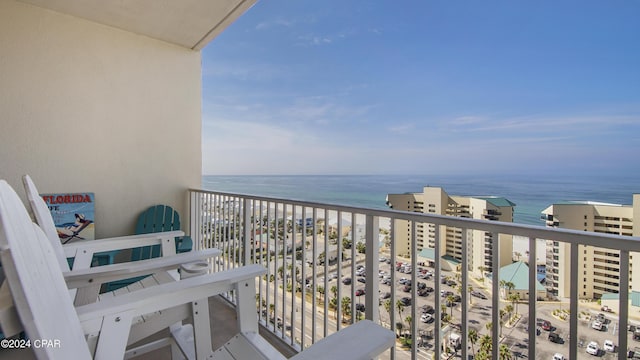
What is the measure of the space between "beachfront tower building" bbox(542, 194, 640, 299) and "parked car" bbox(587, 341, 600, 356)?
0.60ft

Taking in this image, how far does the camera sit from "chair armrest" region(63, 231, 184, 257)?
6.12 ft

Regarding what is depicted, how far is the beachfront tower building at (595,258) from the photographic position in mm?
990

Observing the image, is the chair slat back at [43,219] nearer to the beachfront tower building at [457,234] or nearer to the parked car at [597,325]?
the beachfront tower building at [457,234]

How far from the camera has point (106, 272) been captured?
1.43 metres

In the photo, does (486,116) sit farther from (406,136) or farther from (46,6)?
(46,6)

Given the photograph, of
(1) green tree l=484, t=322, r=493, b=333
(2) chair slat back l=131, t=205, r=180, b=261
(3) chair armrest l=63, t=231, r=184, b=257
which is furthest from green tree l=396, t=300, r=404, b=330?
(2) chair slat back l=131, t=205, r=180, b=261

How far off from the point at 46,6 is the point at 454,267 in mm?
4058

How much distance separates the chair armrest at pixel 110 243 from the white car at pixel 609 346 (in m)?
2.33

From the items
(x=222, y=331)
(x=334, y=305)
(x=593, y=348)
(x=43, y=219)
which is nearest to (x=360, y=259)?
(x=334, y=305)

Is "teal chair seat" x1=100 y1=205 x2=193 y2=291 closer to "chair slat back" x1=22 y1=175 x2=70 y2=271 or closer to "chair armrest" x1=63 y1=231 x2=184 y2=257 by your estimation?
"chair armrest" x1=63 y1=231 x2=184 y2=257

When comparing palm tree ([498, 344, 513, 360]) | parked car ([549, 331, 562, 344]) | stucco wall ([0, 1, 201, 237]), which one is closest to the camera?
parked car ([549, 331, 562, 344])

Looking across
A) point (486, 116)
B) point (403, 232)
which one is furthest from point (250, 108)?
point (403, 232)

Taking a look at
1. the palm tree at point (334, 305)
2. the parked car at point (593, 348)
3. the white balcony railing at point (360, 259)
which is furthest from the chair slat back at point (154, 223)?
the parked car at point (593, 348)

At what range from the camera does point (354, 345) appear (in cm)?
74
